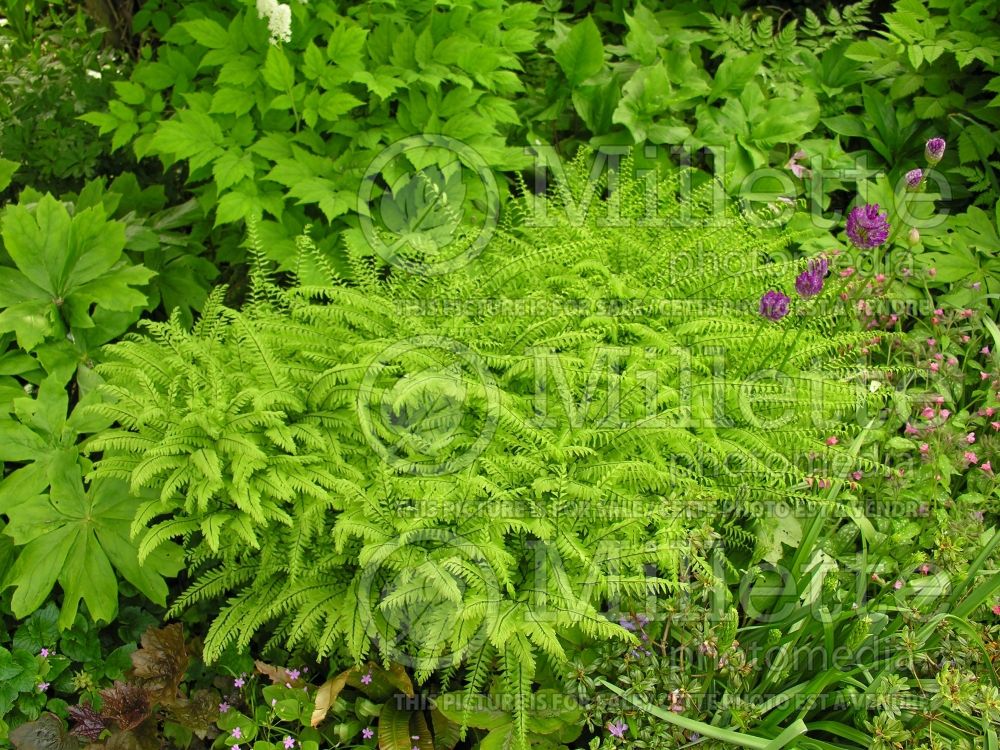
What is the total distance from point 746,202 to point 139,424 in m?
2.33

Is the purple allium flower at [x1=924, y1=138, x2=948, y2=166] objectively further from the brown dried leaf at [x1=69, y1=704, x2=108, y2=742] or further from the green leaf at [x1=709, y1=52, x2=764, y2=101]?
the brown dried leaf at [x1=69, y1=704, x2=108, y2=742]

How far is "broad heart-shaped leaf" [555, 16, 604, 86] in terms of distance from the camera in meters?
3.63

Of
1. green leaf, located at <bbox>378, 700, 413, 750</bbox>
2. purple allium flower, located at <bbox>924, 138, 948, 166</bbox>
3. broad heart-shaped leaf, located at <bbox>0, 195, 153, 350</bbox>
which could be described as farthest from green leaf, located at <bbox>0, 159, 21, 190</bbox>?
purple allium flower, located at <bbox>924, 138, 948, 166</bbox>

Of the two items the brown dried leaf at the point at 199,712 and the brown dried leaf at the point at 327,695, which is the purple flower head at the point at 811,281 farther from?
the brown dried leaf at the point at 199,712

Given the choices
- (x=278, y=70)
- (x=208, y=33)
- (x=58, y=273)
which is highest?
(x=208, y=33)

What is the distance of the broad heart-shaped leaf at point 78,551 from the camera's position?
2330 mm

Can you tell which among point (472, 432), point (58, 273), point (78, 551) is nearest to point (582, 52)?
point (472, 432)

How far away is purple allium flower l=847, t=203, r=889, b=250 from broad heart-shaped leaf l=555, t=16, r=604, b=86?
5.46ft

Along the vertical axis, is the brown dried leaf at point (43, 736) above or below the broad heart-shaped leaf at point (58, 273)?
below

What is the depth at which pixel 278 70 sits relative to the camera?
2879 mm

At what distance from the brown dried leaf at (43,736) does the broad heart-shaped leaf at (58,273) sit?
110 cm

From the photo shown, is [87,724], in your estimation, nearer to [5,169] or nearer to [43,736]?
[43,736]

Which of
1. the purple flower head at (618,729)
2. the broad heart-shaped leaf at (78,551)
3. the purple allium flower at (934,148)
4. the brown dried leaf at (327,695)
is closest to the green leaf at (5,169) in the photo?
the broad heart-shaped leaf at (78,551)

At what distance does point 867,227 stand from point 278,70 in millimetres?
1905
